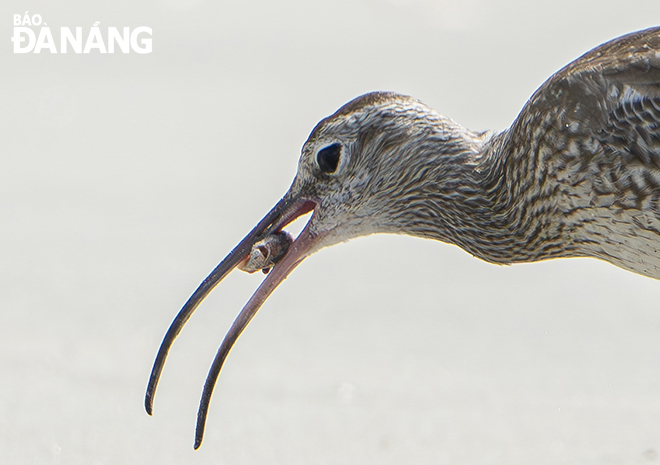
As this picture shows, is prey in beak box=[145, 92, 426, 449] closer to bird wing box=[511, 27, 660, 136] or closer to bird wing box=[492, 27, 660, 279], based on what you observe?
bird wing box=[492, 27, 660, 279]

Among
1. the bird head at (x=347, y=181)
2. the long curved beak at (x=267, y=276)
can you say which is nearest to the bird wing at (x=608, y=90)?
the bird head at (x=347, y=181)

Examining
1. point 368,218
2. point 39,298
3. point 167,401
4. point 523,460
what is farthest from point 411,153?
point 39,298

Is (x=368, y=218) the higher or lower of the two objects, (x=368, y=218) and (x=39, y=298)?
the higher

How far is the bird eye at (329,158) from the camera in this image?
3.65m

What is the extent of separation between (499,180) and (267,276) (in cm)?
102

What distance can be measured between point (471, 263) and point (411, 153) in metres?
2.73

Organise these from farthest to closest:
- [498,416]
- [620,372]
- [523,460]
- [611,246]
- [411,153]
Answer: [620,372] < [498,416] < [523,460] < [411,153] < [611,246]

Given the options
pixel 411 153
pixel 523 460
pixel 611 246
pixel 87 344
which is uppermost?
pixel 411 153

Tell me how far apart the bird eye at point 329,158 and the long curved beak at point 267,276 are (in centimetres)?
16

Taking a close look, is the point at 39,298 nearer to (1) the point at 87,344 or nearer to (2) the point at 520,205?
(1) the point at 87,344

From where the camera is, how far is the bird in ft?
10.3

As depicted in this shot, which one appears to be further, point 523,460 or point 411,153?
point 523,460

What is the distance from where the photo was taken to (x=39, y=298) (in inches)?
221

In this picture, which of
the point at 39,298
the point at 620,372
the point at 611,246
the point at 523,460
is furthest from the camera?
the point at 39,298
